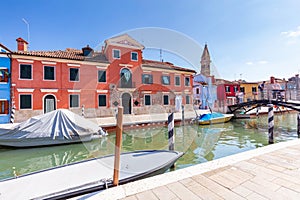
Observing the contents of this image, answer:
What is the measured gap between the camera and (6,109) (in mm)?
10617

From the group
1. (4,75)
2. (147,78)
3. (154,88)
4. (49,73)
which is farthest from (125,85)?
(4,75)

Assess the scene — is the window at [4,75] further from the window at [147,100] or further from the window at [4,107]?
the window at [147,100]

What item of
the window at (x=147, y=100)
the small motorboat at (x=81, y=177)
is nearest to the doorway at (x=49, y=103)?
the window at (x=147, y=100)

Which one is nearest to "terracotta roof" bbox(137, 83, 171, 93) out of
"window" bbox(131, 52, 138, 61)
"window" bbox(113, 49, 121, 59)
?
"window" bbox(131, 52, 138, 61)

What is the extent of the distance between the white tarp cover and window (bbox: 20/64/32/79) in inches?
260

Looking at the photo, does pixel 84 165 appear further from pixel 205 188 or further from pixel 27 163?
pixel 27 163

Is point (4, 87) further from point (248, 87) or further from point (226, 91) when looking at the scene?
point (248, 87)

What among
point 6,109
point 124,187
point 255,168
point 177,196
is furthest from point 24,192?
point 6,109

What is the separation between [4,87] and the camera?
34.7ft

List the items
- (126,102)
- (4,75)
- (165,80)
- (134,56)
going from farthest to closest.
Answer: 1. (165,80)
2. (126,102)
3. (134,56)
4. (4,75)

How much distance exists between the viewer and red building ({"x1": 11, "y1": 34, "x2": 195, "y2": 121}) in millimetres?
11177

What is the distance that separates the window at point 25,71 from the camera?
36.1ft

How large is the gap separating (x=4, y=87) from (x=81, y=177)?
1176cm

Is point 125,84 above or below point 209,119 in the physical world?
above
